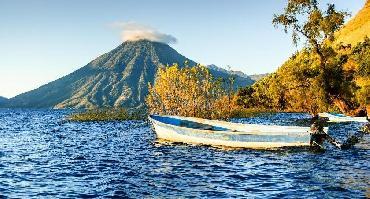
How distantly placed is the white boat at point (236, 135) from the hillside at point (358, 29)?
9086 cm

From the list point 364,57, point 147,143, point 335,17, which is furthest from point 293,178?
point 364,57

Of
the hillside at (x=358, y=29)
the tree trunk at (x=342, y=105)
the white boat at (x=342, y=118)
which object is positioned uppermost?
the hillside at (x=358, y=29)

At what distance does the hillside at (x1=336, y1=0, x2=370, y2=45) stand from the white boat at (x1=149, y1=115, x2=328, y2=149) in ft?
298

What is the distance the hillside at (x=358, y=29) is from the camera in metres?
128

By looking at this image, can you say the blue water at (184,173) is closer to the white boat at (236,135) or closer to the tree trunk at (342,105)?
the white boat at (236,135)

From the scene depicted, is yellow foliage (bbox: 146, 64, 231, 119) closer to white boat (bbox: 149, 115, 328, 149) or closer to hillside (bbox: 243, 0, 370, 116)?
hillside (bbox: 243, 0, 370, 116)

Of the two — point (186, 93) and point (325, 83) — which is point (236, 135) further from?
point (186, 93)


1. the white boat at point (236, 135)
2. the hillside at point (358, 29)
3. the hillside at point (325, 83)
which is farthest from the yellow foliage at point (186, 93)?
the hillside at point (358, 29)

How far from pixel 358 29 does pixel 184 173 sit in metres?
129

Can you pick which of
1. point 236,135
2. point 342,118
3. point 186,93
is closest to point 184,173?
point 236,135

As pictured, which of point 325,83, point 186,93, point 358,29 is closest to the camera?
point 325,83

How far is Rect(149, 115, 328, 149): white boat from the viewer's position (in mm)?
34531

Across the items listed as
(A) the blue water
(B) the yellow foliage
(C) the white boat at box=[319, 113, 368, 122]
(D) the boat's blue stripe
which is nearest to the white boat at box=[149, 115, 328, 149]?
(D) the boat's blue stripe

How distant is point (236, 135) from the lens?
36969mm
